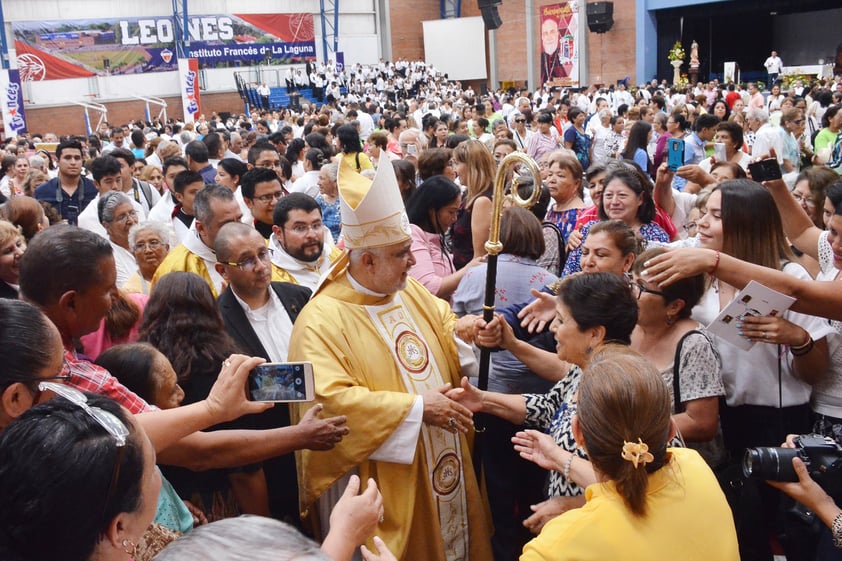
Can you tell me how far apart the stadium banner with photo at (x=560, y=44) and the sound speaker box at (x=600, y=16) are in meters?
1.21

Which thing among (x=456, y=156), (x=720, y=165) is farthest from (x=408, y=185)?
(x=720, y=165)

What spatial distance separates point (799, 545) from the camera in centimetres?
262

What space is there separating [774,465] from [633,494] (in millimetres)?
644

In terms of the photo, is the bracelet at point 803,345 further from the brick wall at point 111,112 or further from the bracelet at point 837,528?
the brick wall at point 111,112

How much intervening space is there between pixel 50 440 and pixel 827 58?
32001mm

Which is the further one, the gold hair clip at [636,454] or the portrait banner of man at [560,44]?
the portrait banner of man at [560,44]

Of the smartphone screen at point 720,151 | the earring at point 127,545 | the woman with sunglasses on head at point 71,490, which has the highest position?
the smartphone screen at point 720,151

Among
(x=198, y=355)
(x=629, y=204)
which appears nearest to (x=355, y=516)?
(x=198, y=355)

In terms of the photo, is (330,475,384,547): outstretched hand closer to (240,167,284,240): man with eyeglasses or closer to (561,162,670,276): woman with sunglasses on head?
(561,162,670,276): woman with sunglasses on head

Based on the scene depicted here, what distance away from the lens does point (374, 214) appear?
8.90ft

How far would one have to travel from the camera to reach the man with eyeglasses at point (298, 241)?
152 inches

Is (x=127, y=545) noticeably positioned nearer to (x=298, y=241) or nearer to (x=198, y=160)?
(x=298, y=241)

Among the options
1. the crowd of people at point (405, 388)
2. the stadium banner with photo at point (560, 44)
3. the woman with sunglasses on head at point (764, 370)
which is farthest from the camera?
the stadium banner with photo at point (560, 44)

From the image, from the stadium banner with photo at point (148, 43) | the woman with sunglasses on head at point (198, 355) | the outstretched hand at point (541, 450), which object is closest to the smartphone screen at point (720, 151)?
the outstretched hand at point (541, 450)
